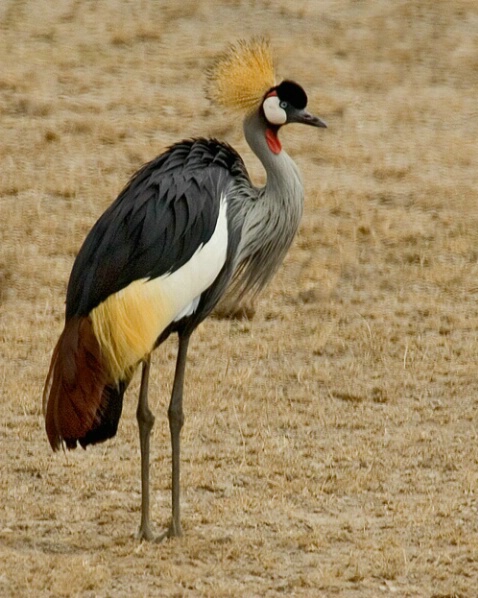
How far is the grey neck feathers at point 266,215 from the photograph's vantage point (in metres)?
5.36

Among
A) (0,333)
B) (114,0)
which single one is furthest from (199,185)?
(114,0)

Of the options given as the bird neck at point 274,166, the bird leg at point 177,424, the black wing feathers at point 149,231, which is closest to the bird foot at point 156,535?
the bird leg at point 177,424

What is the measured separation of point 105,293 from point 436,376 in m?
2.82

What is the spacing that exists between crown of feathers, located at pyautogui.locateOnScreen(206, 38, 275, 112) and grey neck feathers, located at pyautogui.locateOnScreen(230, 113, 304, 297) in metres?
0.09

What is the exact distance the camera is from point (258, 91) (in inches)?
220

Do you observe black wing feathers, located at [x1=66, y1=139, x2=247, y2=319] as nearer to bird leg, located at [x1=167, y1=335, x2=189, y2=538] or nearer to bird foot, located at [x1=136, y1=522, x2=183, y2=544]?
bird leg, located at [x1=167, y1=335, x2=189, y2=538]

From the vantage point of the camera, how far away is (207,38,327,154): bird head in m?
5.56

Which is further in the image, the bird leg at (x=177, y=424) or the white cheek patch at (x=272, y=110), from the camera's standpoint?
the white cheek patch at (x=272, y=110)

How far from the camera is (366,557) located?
5.05 meters

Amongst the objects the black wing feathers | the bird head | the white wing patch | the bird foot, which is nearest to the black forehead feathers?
the bird head

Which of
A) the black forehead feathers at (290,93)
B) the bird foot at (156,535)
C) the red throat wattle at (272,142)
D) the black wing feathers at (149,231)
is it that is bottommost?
the bird foot at (156,535)

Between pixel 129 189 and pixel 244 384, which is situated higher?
pixel 129 189

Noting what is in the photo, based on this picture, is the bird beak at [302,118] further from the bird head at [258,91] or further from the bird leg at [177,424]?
the bird leg at [177,424]

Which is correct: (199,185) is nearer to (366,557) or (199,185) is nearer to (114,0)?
(366,557)
